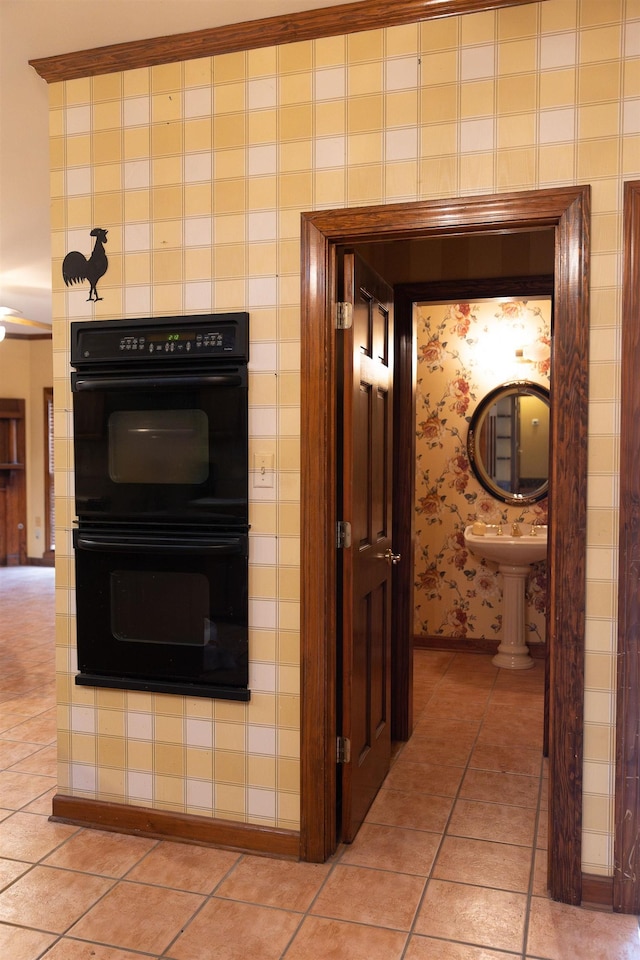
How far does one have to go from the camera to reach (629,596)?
90.2 inches

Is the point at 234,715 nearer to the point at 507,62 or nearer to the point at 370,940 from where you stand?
the point at 370,940

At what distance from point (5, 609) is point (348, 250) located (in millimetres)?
5325

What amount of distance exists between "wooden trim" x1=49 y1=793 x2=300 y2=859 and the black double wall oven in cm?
45

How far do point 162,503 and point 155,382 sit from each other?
1.35 feet

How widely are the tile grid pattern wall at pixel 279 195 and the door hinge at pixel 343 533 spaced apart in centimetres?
17

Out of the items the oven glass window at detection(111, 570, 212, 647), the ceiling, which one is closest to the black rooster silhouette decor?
the ceiling

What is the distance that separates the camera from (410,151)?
7.98ft

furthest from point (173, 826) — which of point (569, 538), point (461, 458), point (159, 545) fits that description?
point (461, 458)

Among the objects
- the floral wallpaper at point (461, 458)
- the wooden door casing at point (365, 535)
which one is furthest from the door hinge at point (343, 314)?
the floral wallpaper at point (461, 458)

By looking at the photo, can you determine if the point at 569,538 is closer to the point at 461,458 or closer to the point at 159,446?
the point at 159,446

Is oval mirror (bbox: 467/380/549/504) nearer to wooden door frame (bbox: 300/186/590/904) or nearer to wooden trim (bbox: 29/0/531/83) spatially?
wooden door frame (bbox: 300/186/590/904)

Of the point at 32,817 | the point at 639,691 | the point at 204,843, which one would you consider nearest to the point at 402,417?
the point at 639,691

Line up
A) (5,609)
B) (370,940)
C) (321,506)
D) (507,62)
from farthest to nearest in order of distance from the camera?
(5,609), (321,506), (507,62), (370,940)

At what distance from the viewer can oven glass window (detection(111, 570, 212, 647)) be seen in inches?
105
